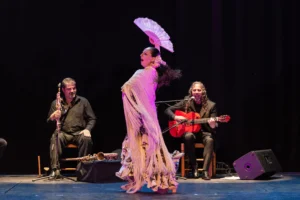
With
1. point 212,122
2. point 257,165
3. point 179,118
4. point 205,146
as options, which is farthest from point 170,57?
point 257,165

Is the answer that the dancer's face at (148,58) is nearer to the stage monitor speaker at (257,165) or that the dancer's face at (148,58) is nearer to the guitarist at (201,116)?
the guitarist at (201,116)

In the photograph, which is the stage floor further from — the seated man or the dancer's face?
the dancer's face

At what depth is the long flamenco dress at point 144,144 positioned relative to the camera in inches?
212

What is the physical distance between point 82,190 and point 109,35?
2746 mm

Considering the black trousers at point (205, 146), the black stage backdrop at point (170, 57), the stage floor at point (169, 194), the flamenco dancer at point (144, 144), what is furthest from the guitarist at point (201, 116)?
the flamenco dancer at point (144, 144)

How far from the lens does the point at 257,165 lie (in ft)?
23.1

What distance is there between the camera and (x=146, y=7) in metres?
8.09

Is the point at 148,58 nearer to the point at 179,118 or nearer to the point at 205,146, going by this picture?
the point at 179,118

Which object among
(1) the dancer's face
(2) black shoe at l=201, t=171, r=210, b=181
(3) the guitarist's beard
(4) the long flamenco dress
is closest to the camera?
(4) the long flamenco dress

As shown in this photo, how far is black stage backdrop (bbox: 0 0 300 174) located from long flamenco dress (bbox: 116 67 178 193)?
264 cm

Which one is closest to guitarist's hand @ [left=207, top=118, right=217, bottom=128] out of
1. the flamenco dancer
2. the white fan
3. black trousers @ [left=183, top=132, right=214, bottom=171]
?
black trousers @ [left=183, top=132, right=214, bottom=171]

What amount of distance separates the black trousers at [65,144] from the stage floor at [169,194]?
30 centimetres

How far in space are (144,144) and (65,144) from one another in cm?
230

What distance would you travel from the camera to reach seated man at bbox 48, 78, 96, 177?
23.9 feet
